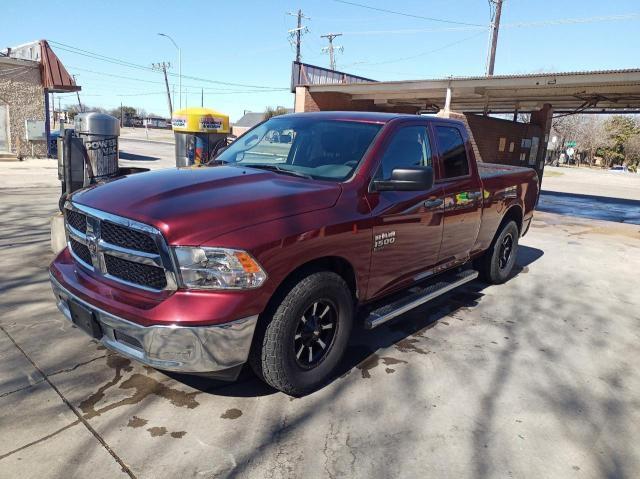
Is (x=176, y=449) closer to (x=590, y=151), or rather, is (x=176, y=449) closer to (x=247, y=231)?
(x=247, y=231)

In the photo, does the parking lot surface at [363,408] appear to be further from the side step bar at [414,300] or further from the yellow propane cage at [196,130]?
the yellow propane cage at [196,130]

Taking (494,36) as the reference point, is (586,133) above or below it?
below

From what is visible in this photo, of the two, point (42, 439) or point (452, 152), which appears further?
point (452, 152)

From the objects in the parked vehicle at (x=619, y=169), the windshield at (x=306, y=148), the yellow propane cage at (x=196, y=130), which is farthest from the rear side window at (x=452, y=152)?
the parked vehicle at (x=619, y=169)

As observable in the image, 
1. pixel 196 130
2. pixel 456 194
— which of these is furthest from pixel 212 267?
pixel 196 130

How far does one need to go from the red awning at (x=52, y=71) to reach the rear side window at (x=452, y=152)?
18910 mm

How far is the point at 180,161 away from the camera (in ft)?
35.1

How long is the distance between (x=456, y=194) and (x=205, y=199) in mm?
2510

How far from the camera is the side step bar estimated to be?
348cm

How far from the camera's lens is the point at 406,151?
3.89 m

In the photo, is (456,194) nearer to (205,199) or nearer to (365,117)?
(365,117)

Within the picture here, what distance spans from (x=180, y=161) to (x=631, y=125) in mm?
72908

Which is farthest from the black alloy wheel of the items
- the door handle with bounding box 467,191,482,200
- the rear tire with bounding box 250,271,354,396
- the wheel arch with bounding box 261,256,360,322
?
the door handle with bounding box 467,191,482,200

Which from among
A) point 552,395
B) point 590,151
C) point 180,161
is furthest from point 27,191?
point 590,151
